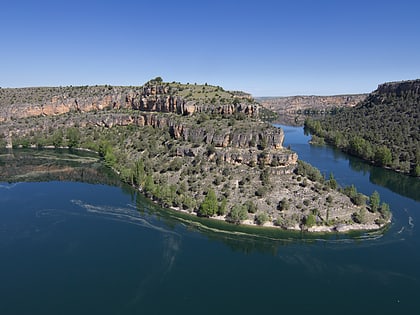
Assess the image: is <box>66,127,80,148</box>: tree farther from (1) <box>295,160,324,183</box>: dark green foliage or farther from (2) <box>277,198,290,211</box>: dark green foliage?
(2) <box>277,198,290,211</box>: dark green foliage

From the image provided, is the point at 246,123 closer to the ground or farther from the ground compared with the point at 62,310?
farther from the ground

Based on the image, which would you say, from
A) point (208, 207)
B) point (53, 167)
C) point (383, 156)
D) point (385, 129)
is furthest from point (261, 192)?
point (385, 129)

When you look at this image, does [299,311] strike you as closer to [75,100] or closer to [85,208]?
[85,208]

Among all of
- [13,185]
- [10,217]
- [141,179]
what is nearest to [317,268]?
[141,179]

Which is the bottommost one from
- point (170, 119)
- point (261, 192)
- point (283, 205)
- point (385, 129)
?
point (283, 205)

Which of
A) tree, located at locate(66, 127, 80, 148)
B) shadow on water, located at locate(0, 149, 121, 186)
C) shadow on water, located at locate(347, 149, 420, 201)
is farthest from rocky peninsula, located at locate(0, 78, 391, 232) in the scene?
shadow on water, located at locate(347, 149, 420, 201)

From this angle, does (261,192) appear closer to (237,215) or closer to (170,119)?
(237,215)
